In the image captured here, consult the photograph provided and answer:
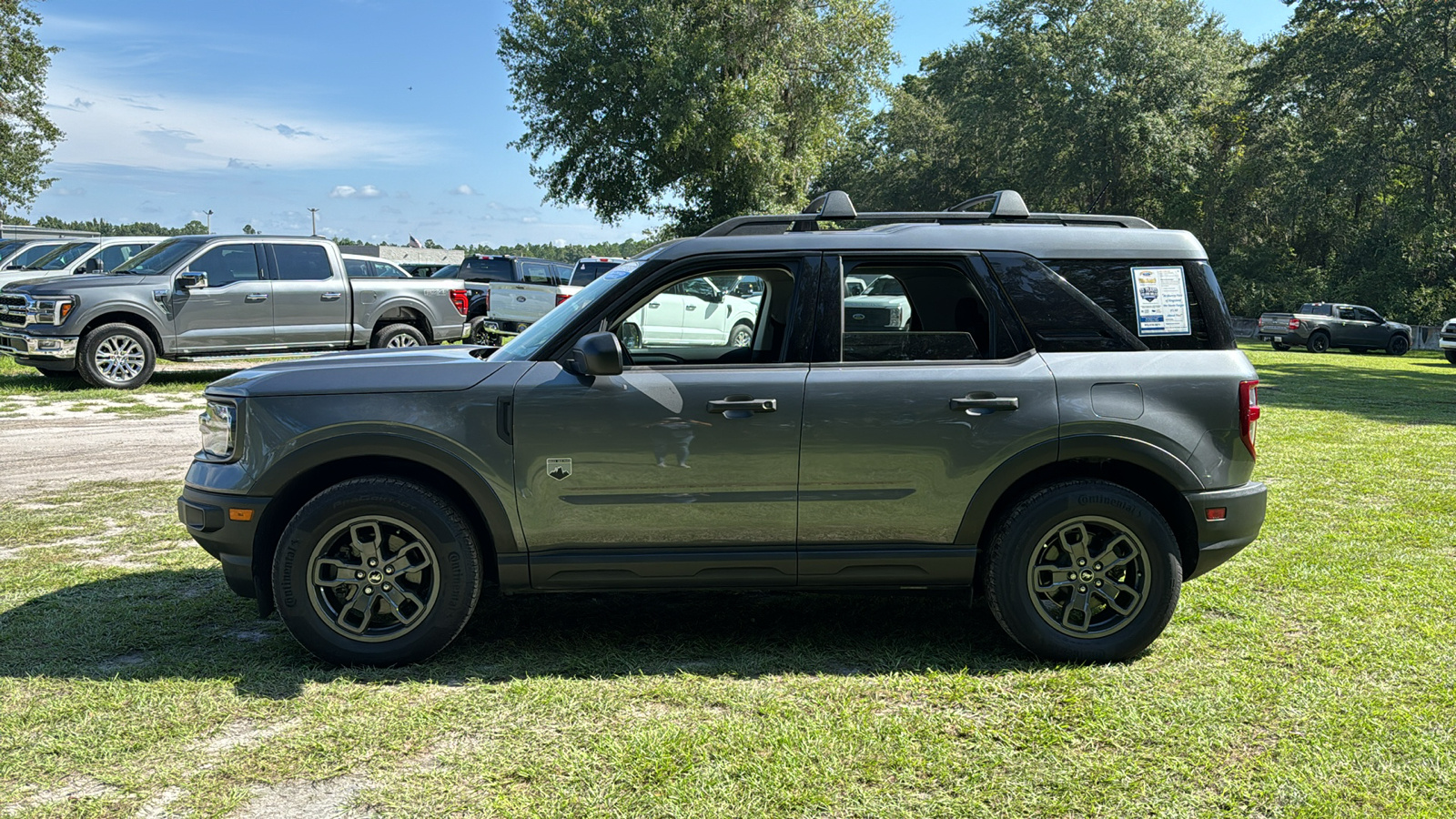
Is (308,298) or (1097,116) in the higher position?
(1097,116)

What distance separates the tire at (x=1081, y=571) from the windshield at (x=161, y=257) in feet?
43.0

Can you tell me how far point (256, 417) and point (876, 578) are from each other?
2.64 meters

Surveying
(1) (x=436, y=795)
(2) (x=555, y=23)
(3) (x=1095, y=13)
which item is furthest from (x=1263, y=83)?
(1) (x=436, y=795)

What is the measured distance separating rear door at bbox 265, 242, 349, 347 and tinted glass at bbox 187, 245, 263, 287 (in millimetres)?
234

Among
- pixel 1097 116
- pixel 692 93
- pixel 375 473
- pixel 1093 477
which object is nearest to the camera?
pixel 375 473

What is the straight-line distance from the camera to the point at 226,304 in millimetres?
14195

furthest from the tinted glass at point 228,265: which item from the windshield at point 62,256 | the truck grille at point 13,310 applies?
the windshield at point 62,256

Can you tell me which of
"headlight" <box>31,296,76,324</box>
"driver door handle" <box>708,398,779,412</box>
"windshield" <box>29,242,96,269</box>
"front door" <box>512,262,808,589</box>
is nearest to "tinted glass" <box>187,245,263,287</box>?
"headlight" <box>31,296,76,324</box>

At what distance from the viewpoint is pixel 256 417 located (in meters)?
4.34

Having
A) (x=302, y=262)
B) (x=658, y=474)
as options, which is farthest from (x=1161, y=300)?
(x=302, y=262)

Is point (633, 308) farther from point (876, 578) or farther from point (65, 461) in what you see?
point (65, 461)

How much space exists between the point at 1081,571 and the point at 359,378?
3125 millimetres

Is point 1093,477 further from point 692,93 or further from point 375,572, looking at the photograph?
point 692,93

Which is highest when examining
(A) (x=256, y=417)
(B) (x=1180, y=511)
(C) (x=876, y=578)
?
(A) (x=256, y=417)
